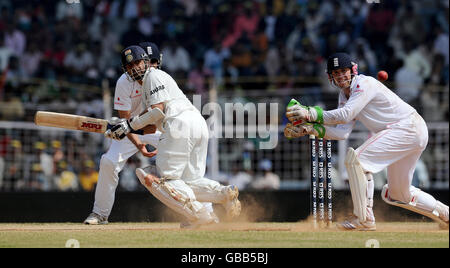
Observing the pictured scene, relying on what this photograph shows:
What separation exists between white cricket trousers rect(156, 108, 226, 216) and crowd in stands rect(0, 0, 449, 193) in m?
6.14

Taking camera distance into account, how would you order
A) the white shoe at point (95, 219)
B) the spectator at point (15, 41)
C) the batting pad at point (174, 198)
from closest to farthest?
the batting pad at point (174, 198), the white shoe at point (95, 219), the spectator at point (15, 41)

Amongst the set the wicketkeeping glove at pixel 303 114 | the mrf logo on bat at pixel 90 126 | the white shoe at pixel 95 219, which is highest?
the wicketkeeping glove at pixel 303 114

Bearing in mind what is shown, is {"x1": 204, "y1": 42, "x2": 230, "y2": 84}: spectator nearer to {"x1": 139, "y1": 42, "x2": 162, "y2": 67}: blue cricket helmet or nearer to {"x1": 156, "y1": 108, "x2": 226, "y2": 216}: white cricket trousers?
{"x1": 139, "y1": 42, "x2": 162, "y2": 67}: blue cricket helmet

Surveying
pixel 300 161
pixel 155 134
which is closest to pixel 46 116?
pixel 155 134

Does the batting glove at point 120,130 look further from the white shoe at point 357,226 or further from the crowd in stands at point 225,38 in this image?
the crowd in stands at point 225,38

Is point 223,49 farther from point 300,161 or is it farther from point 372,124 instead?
point 372,124

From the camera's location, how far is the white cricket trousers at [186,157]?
9.06 metres

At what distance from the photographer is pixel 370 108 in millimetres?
9141

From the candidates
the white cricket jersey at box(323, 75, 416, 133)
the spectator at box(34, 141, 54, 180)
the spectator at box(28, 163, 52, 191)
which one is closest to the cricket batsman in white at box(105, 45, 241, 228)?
the white cricket jersey at box(323, 75, 416, 133)

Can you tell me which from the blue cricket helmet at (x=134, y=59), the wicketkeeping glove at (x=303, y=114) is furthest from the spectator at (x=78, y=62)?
the wicketkeeping glove at (x=303, y=114)

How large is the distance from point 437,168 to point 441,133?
57 cm

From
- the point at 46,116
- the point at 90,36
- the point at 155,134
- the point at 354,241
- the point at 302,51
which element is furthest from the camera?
the point at 90,36

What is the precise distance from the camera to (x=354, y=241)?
25.5ft

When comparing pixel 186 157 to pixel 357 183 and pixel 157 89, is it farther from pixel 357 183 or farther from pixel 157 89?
pixel 357 183
